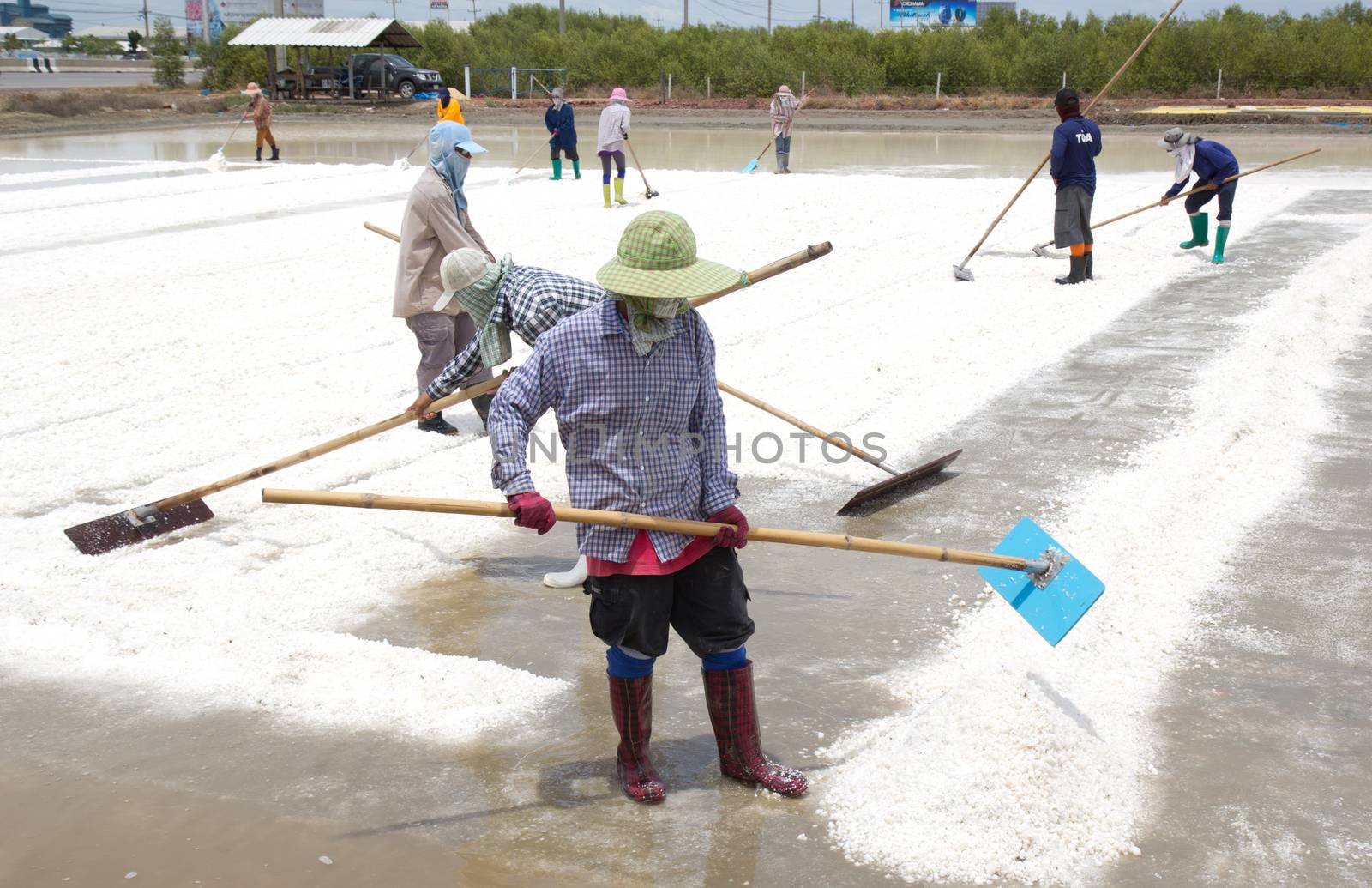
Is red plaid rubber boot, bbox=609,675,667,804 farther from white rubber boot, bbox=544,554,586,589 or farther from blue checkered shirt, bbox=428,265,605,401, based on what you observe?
blue checkered shirt, bbox=428,265,605,401

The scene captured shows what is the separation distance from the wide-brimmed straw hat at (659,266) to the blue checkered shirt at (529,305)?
133 cm

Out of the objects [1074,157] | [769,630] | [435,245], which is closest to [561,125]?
[1074,157]

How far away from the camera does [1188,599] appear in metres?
4.50

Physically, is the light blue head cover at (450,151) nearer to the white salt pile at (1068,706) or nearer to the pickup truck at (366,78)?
the white salt pile at (1068,706)

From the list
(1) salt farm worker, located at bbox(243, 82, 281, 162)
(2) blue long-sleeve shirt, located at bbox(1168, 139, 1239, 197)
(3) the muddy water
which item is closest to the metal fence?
(3) the muddy water

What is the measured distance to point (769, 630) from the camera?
4344 mm

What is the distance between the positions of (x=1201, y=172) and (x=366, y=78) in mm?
34841

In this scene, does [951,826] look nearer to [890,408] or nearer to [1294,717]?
[1294,717]

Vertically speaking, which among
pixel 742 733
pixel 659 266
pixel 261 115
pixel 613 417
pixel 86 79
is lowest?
pixel 742 733

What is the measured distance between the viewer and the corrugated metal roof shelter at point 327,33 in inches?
1591

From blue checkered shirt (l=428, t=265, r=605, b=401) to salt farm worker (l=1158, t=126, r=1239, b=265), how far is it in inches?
337

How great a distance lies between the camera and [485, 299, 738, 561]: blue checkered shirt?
307 cm

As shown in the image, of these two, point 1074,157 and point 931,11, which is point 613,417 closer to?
point 1074,157

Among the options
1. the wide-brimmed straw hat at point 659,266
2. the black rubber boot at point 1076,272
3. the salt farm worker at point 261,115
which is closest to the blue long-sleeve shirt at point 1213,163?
the black rubber boot at point 1076,272
